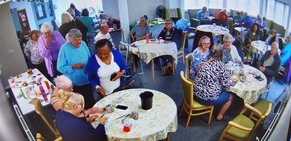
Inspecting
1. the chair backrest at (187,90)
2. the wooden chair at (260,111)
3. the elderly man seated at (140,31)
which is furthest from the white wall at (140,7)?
the wooden chair at (260,111)

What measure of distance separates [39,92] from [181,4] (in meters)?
0.95

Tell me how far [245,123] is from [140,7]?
114cm

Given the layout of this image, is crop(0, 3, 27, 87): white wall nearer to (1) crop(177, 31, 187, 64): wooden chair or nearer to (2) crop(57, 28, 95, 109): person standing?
(2) crop(57, 28, 95, 109): person standing

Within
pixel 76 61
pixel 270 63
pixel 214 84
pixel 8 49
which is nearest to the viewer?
pixel 8 49

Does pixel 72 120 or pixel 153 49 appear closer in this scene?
pixel 72 120

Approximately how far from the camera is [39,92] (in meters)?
1.17

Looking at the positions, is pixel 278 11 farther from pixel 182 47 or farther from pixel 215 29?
pixel 182 47

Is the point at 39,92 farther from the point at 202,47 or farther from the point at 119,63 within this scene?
the point at 202,47

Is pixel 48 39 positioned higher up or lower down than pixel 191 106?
higher up

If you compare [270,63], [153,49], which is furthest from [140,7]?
[270,63]

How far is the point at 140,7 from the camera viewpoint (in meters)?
1.32

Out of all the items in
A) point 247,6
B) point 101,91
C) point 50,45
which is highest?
point 247,6

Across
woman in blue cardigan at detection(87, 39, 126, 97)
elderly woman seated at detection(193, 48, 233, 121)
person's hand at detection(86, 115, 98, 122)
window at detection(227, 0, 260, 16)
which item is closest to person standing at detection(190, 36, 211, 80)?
elderly woman seated at detection(193, 48, 233, 121)

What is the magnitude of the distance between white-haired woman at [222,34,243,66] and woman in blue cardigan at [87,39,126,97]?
67 centimetres
